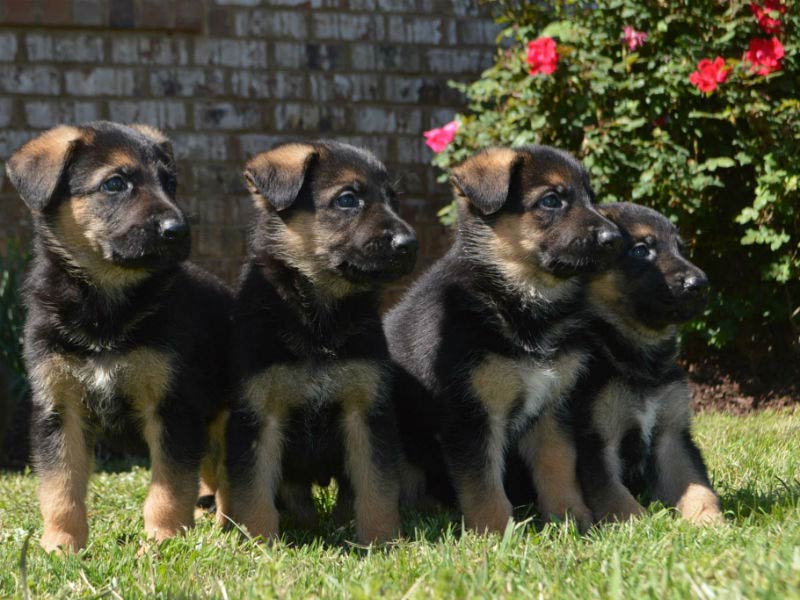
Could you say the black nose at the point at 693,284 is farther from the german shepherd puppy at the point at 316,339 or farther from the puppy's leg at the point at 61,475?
the puppy's leg at the point at 61,475

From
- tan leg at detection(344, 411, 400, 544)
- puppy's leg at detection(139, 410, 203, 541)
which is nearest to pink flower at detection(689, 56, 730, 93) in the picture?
tan leg at detection(344, 411, 400, 544)

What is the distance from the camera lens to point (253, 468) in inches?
162

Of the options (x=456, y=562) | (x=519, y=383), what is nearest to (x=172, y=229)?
(x=519, y=383)

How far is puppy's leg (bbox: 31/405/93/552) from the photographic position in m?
4.05

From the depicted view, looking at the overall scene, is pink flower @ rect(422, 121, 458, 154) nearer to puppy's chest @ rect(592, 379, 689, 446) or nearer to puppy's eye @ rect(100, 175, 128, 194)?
puppy's chest @ rect(592, 379, 689, 446)

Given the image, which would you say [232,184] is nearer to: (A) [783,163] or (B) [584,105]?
(B) [584,105]

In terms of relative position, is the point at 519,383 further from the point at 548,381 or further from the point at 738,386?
the point at 738,386

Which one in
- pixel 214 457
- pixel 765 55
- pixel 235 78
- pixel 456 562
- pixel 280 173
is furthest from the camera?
pixel 235 78

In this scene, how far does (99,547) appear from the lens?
13.6 ft

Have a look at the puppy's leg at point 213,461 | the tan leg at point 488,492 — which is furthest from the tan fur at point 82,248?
the tan leg at point 488,492

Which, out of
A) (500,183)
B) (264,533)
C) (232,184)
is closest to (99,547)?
(264,533)

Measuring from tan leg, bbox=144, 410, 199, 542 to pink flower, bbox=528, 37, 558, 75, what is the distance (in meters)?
4.36

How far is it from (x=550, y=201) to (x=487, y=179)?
30 cm

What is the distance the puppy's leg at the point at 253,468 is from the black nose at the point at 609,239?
1.53 m
